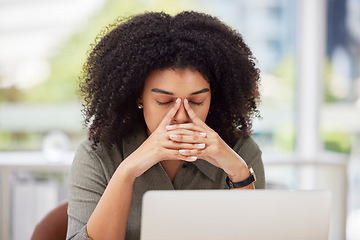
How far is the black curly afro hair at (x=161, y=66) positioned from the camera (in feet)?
5.19

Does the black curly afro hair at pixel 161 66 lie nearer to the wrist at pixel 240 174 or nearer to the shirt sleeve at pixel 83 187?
the shirt sleeve at pixel 83 187

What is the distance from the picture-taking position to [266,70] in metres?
3.91

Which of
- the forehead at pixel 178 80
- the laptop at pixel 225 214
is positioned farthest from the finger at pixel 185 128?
the laptop at pixel 225 214

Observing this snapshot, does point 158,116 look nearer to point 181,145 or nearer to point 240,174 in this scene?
point 181,145

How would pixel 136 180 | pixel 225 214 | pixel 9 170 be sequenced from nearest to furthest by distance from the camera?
pixel 225 214
pixel 136 180
pixel 9 170

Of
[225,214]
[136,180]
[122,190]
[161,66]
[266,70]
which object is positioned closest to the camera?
[225,214]

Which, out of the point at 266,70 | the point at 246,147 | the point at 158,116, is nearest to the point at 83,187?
the point at 158,116

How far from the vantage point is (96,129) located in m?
1.71

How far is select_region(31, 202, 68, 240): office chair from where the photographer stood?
169 cm

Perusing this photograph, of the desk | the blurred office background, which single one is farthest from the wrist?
the blurred office background

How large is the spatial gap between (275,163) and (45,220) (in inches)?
76.1

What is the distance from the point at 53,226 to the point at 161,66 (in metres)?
0.75

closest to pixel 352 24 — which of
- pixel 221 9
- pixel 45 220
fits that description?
pixel 221 9

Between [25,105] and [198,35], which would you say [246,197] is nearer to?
[198,35]
